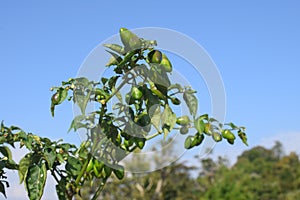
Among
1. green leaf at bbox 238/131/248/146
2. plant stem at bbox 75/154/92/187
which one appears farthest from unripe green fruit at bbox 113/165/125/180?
green leaf at bbox 238/131/248/146

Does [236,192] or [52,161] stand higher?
[236,192]

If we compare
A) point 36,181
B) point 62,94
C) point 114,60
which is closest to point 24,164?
point 36,181

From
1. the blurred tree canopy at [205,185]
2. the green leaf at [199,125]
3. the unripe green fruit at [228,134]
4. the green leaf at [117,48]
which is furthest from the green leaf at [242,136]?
the blurred tree canopy at [205,185]

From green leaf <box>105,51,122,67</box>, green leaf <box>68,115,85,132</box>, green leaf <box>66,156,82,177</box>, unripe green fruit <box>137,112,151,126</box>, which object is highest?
green leaf <box>105,51,122,67</box>

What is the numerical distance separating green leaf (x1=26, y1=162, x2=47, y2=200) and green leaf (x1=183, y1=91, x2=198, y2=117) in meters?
0.30

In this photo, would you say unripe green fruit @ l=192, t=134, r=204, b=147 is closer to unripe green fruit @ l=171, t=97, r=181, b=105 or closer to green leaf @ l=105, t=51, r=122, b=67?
unripe green fruit @ l=171, t=97, r=181, b=105

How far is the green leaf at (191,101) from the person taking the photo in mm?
963

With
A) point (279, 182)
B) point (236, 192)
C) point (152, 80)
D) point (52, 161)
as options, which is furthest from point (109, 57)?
point (279, 182)

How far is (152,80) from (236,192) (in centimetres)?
1992

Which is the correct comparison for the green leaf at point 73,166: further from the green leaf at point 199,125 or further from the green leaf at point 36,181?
the green leaf at point 199,125

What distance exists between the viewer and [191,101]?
3.19 feet

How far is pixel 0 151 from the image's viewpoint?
Result: 3.72ft

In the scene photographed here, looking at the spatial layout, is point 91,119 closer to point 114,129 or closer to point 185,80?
point 114,129

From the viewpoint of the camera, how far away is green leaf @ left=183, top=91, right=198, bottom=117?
A: 96 cm
